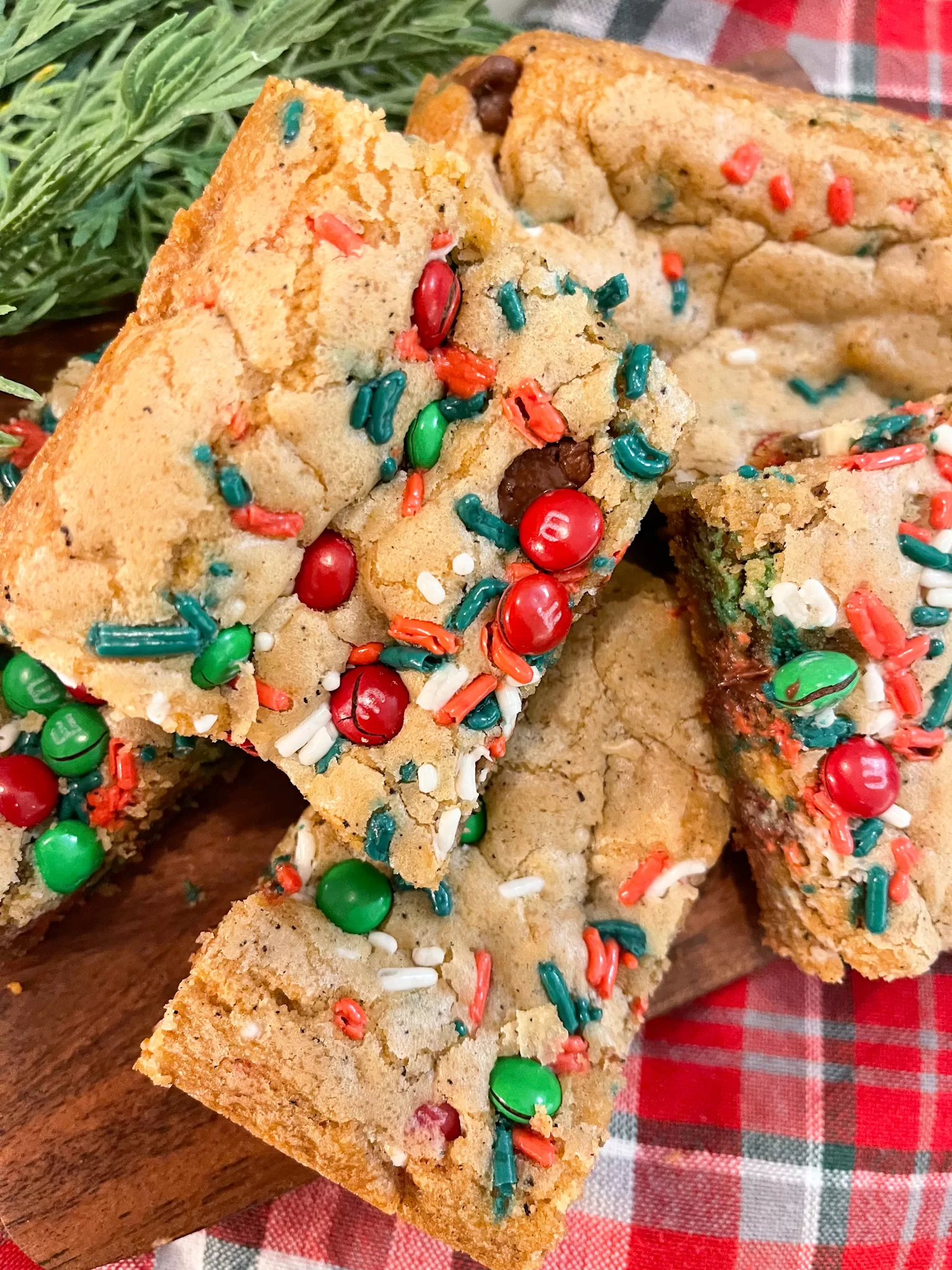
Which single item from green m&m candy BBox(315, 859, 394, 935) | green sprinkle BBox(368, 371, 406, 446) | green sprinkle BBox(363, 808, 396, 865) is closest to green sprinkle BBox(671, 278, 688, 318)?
green sprinkle BBox(368, 371, 406, 446)

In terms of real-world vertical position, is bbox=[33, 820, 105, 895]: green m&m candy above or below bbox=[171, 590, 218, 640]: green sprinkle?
below

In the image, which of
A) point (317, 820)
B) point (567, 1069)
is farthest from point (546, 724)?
point (567, 1069)

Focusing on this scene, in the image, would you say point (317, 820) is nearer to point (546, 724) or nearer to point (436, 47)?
point (546, 724)

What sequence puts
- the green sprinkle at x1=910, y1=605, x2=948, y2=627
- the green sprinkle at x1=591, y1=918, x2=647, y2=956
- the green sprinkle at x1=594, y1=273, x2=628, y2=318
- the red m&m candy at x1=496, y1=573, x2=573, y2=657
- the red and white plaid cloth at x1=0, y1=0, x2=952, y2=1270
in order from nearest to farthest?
the red m&m candy at x1=496, y1=573, x2=573, y2=657, the green sprinkle at x1=594, y1=273, x2=628, y2=318, the green sprinkle at x1=910, y1=605, x2=948, y2=627, the green sprinkle at x1=591, y1=918, x2=647, y2=956, the red and white plaid cloth at x1=0, y1=0, x2=952, y2=1270

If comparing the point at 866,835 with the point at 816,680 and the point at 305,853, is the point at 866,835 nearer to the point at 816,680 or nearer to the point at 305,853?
the point at 816,680

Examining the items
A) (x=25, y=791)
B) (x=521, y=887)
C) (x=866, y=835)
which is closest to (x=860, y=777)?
(x=866, y=835)

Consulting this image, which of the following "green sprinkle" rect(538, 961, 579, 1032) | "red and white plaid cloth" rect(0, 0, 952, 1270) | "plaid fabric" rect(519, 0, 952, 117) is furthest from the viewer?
"plaid fabric" rect(519, 0, 952, 117)

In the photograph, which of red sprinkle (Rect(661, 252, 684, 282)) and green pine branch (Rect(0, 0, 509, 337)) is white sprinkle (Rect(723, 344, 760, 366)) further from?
green pine branch (Rect(0, 0, 509, 337))

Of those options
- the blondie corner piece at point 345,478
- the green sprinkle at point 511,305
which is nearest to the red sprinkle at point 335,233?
the blondie corner piece at point 345,478
